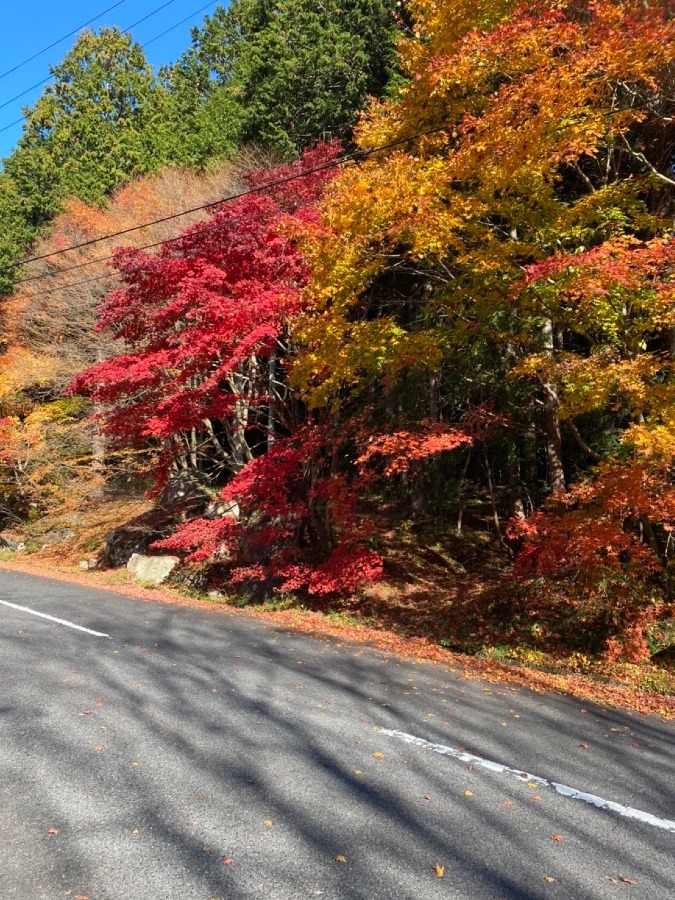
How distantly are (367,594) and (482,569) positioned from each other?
2479 mm

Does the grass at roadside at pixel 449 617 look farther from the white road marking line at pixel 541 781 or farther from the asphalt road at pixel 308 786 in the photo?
the white road marking line at pixel 541 781

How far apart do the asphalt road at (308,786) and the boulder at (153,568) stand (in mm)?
8347

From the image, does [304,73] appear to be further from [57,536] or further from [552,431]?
[57,536]

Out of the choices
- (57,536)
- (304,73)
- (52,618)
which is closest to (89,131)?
(304,73)

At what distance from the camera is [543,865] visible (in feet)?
9.57

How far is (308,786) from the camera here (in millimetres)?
3506

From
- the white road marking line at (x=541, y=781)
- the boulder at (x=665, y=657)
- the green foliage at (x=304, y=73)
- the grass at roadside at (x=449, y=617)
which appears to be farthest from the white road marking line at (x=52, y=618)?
the green foliage at (x=304, y=73)

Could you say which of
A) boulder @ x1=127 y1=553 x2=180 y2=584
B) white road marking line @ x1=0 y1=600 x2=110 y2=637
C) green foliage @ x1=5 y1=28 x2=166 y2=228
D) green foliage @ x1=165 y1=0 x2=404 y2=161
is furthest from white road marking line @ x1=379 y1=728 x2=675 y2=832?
green foliage @ x1=5 y1=28 x2=166 y2=228

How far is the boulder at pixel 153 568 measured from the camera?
1458cm

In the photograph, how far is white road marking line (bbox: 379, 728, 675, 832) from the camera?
3.51 meters

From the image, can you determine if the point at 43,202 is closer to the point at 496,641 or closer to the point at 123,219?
the point at 123,219

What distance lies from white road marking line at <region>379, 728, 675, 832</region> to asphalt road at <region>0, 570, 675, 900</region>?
0.02 meters

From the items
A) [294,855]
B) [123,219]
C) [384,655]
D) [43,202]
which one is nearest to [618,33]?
[384,655]

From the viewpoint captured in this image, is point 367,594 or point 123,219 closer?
point 367,594
